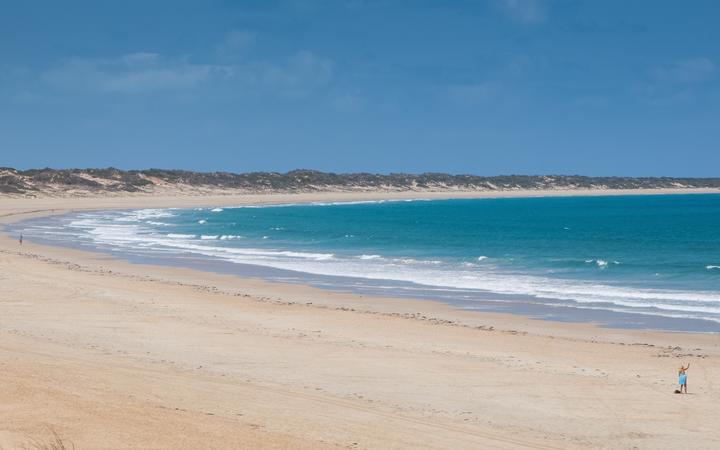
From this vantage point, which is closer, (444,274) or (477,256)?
(444,274)

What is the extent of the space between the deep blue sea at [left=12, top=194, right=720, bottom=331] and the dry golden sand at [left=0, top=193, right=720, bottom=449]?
152 inches

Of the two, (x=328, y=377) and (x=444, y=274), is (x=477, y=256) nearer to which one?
(x=444, y=274)

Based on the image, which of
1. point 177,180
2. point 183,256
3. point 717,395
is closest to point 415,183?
point 177,180

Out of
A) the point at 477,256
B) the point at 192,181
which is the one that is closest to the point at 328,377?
the point at 477,256

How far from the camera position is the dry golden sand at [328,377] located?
10.6 meters

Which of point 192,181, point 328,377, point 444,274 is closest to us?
point 328,377

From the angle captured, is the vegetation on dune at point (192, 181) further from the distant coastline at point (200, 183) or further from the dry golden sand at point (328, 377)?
Answer: the dry golden sand at point (328, 377)

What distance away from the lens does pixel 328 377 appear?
46.9 ft

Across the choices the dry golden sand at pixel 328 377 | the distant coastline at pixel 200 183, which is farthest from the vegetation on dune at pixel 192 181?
the dry golden sand at pixel 328 377

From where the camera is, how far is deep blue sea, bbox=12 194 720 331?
2594 cm

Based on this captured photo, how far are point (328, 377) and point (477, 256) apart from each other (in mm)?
28134

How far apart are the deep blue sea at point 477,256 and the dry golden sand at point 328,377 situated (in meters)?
3.87

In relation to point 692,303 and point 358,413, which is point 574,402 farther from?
point 692,303

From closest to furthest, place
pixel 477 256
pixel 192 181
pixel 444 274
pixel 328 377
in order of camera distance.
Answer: pixel 328 377 → pixel 444 274 → pixel 477 256 → pixel 192 181
